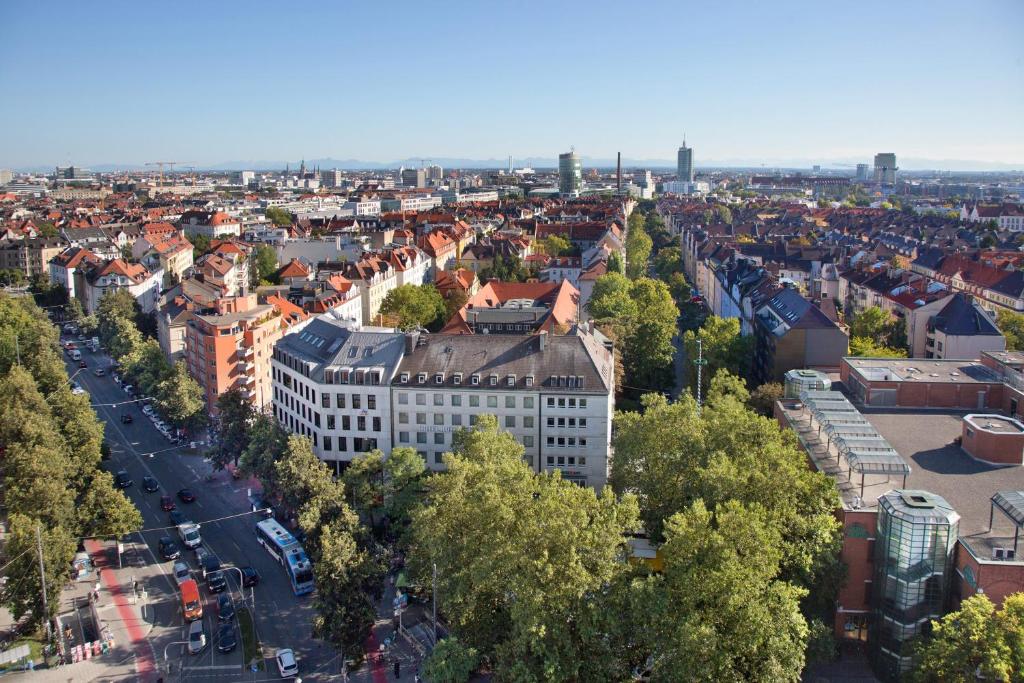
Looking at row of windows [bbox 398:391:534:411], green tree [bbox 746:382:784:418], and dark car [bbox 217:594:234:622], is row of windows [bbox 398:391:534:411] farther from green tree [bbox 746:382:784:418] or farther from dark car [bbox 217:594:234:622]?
dark car [bbox 217:594:234:622]

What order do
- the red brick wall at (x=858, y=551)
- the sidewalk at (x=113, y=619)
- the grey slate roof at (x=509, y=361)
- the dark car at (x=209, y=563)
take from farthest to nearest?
the grey slate roof at (x=509, y=361)
the dark car at (x=209, y=563)
the sidewalk at (x=113, y=619)
the red brick wall at (x=858, y=551)

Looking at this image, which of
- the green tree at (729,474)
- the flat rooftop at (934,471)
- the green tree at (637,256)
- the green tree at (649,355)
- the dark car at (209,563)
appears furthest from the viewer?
the green tree at (637,256)

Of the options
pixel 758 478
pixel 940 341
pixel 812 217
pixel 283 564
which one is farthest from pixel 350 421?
pixel 812 217

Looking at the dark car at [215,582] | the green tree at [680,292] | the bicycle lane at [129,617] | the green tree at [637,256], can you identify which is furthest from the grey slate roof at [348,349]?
the green tree at [637,256]

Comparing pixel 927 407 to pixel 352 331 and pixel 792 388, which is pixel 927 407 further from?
pixel 352 331

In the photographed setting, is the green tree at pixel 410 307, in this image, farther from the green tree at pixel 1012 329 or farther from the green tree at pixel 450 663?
the green tree at pixel 450 663

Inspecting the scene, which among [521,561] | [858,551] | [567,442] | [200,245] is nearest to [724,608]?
[521,561]

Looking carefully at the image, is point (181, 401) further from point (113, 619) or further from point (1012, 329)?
point (1012, 329)

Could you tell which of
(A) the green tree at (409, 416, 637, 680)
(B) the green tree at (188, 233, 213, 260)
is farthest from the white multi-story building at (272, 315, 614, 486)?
(B) the green tree at (188, 233, 213, 260)
